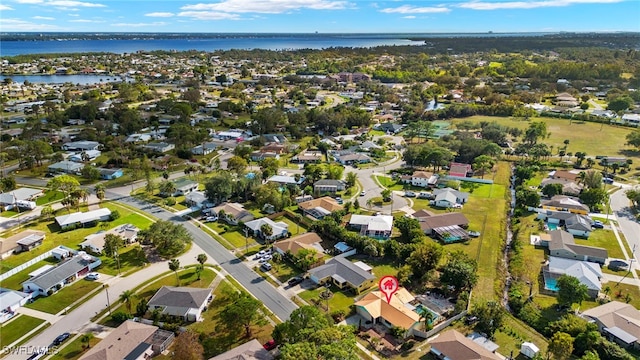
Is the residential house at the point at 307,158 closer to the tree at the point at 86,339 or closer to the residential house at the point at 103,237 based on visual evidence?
the residential house at the point at 103,237

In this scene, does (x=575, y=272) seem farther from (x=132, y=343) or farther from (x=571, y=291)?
(x=132, y=343)

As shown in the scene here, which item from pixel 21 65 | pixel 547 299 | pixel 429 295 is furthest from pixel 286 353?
pixel 21 65

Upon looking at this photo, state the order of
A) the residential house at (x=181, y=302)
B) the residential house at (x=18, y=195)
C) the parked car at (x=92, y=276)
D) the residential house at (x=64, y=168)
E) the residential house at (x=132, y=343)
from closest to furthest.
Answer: the residential house at (x=132, y=343) → the residential house at (x=181, y=302) → the parked car at (x=92, y=276) → the residential house at (x=18, y=195) → the residential house at (x=64, y=168)

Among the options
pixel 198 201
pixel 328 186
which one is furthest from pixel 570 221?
pixel 198 201

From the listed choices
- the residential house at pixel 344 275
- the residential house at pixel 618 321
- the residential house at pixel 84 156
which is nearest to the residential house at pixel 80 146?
the residential house at pixel 84 156

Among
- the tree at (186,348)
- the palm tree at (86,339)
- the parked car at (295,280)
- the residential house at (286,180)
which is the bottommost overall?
the parked car at (295,280)
